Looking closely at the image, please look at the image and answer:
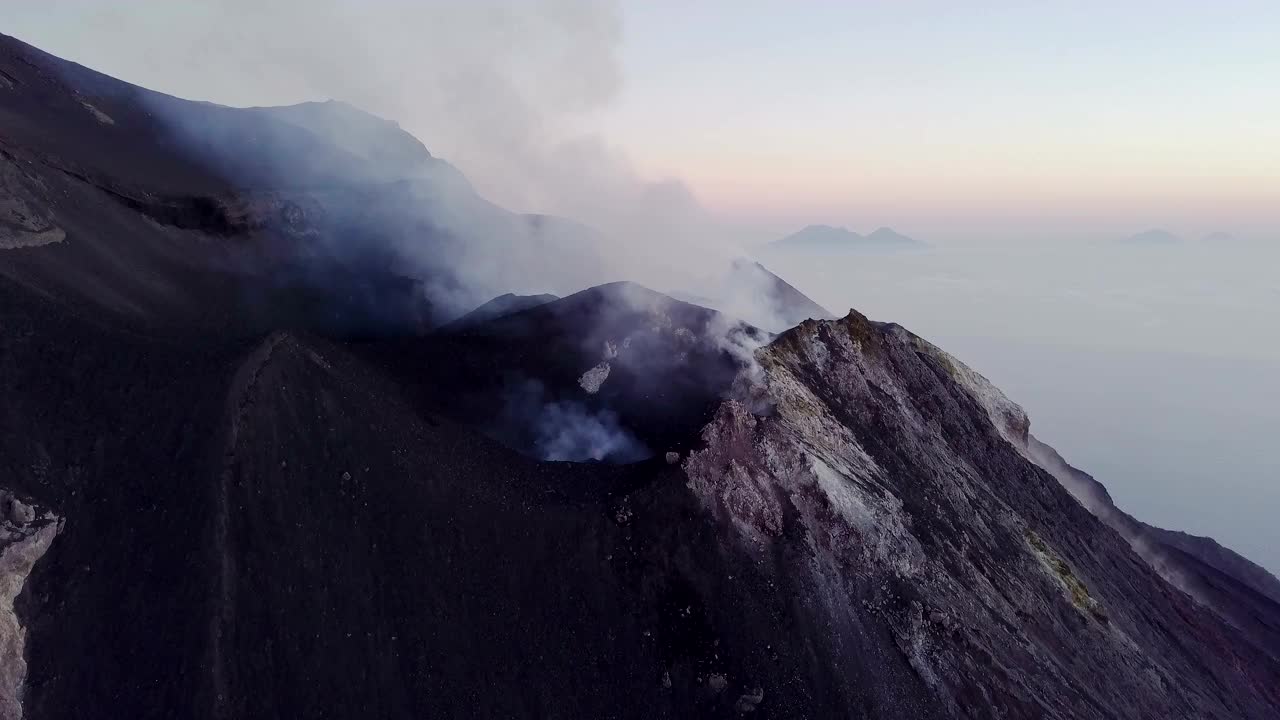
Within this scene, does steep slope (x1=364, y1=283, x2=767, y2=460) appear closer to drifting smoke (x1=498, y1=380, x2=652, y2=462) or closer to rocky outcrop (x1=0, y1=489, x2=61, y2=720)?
drifting smoke (x1=498, y1=380, x2=652, y2=462)

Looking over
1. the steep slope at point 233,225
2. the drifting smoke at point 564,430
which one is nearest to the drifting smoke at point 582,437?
the drifting smoke at point 564,430

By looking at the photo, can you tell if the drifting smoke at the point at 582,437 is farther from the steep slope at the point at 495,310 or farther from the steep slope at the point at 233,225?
the steep slope at the point at 233,225

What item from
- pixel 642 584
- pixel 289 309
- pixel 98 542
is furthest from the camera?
pixel 289 309

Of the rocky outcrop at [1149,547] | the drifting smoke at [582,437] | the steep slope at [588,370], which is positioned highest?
the steep slope at [588,370]

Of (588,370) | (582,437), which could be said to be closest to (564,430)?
(582,437)

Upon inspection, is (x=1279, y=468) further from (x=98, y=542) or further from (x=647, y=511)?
(x=98, y=542)

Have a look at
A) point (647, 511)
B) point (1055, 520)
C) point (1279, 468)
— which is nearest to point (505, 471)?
point (647, 511)

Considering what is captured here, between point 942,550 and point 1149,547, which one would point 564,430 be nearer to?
point 942,550

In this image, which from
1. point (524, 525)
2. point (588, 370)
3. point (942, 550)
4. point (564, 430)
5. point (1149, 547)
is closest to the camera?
point (524, 525)
